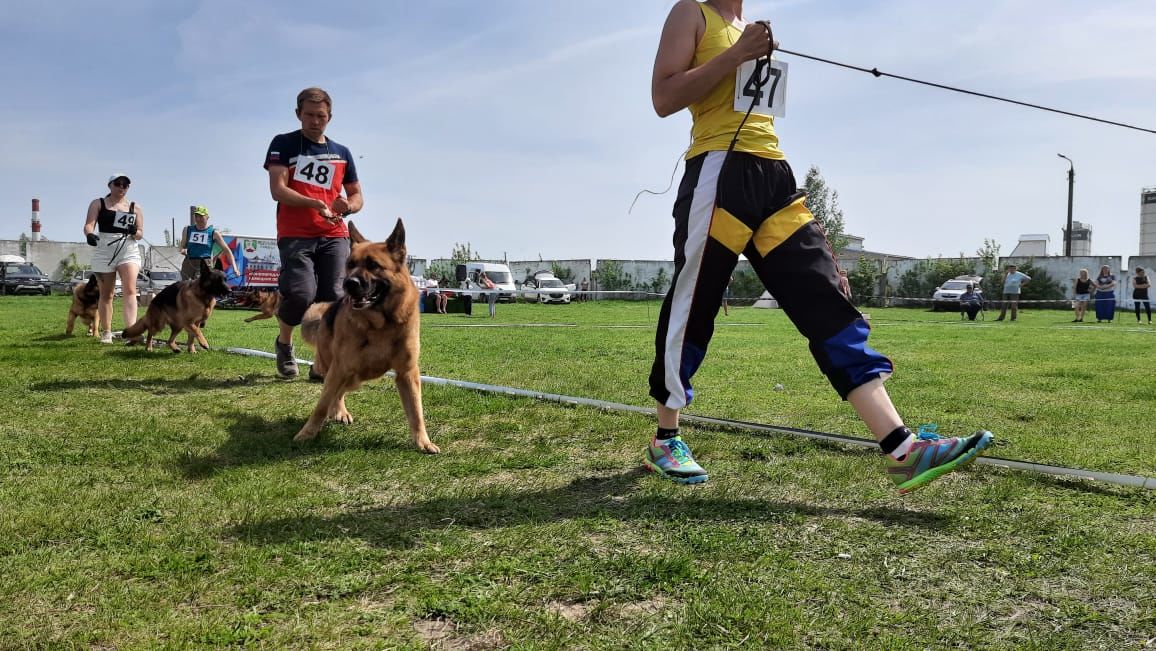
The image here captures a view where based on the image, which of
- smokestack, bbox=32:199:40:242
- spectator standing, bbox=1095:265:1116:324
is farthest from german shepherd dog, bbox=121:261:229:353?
smokestack, bbox=32:199:40:242

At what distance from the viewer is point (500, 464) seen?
342 cm

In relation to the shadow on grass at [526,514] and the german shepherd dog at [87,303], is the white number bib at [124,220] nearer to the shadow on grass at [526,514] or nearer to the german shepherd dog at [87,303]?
the german shepherd dog at [87,303]

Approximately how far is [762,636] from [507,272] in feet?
109

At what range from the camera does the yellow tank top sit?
3029 millimetres

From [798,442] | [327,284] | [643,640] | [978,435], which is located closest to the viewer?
[643,640]

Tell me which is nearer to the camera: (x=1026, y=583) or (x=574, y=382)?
(x=1026, y=583)

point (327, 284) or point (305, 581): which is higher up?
point (327, 284)

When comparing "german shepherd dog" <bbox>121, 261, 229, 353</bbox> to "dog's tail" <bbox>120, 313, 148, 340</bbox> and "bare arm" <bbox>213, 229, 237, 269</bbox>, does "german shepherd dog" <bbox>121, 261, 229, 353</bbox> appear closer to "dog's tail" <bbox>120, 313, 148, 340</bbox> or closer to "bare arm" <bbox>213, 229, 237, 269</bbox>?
"dog's tail" <bbox>120, 313, 148, 340</bbox>

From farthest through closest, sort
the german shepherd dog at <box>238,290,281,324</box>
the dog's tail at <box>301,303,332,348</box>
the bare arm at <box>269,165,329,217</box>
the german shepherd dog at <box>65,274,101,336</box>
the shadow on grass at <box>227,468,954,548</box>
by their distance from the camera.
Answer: the german shepherd dog at <box>238,290,281,324</box> → the german shepherd dog at <box>65,274,101,336</box> → the bare arm at <box>269,165,329,217</box> → the dog's tail at <box>301,303,332,348</box> → the shadow on grass at <box>227,468,954,548</box>

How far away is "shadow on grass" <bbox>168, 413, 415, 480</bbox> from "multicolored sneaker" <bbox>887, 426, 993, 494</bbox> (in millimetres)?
2232

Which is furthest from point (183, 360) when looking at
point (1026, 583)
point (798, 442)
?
point (1026, 583)

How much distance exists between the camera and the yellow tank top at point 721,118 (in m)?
3.03

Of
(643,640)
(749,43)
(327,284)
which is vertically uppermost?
(749,43)

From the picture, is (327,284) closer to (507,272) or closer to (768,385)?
(768,385)
